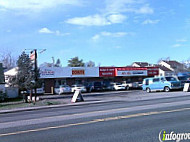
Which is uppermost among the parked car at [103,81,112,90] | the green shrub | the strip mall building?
the strip mall building

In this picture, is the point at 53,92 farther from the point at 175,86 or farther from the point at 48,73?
the point at 175,86


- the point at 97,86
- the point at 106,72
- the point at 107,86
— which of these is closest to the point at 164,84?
the point at 97,86

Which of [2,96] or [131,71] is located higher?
[131,71]

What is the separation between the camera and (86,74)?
140ft

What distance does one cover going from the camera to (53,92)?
3931 centimetres

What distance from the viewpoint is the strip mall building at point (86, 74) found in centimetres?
4019

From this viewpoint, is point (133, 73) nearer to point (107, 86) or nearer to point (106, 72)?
point (106, 72)

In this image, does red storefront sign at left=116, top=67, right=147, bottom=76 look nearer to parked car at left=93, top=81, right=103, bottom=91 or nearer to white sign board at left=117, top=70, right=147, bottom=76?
white sign board at left=117, top=70, right=147, bottom=76

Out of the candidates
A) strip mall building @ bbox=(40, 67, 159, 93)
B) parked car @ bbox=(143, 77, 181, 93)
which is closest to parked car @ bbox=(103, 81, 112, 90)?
strip mall building @ bbox=(40, 67, 159, 93)

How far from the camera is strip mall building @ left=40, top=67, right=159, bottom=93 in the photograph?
40188 millimetres

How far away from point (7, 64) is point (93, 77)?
110 feet

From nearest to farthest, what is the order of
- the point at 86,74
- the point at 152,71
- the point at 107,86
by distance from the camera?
the point at 107,86, the point at 86,74, the point at 152,71
